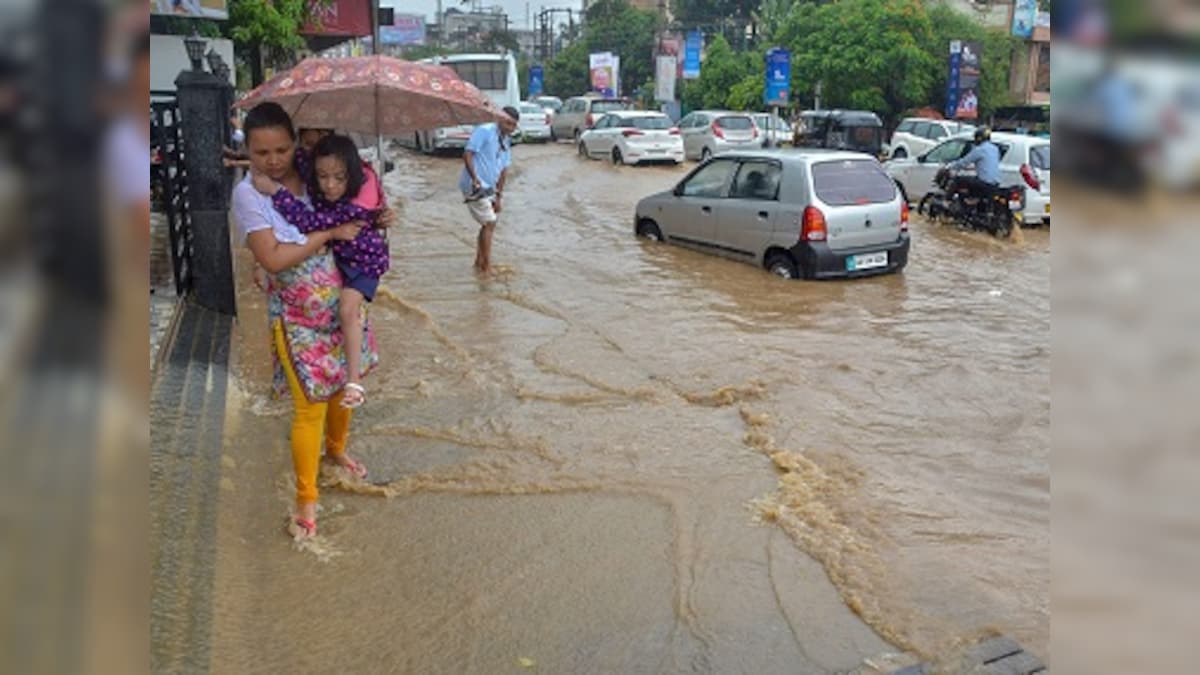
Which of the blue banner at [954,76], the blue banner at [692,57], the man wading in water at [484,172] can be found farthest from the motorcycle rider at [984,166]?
the blue banner at [692,57]

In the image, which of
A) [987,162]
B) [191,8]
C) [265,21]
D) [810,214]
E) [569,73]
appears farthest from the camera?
[569,73]

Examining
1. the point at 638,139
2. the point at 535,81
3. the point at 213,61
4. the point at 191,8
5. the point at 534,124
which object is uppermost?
the point at 535,81

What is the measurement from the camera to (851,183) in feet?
33.1

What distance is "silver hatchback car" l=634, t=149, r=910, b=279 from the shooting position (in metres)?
9.94

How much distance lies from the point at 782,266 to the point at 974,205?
5.03m

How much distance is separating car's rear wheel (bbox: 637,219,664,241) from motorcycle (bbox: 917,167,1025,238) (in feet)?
15.2

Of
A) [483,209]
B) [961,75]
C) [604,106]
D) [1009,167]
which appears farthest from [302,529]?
[604,106]

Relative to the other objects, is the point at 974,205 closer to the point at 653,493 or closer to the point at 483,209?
the point at 483,209

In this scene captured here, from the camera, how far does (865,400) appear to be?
6527 mm

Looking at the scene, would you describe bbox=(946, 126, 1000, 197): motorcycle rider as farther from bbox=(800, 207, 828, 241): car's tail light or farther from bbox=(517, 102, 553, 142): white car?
bbox=(517, 102, 553, 142): white car

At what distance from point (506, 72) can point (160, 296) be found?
23.3m

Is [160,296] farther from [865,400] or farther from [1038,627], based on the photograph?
[1038,627]

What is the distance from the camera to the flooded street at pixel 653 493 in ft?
11.7

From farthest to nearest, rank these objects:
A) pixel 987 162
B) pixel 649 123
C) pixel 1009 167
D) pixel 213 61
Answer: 1. pixel 649 123
2. pixel 1009 167
3. pixel 987 162
4. pixel 213 61
